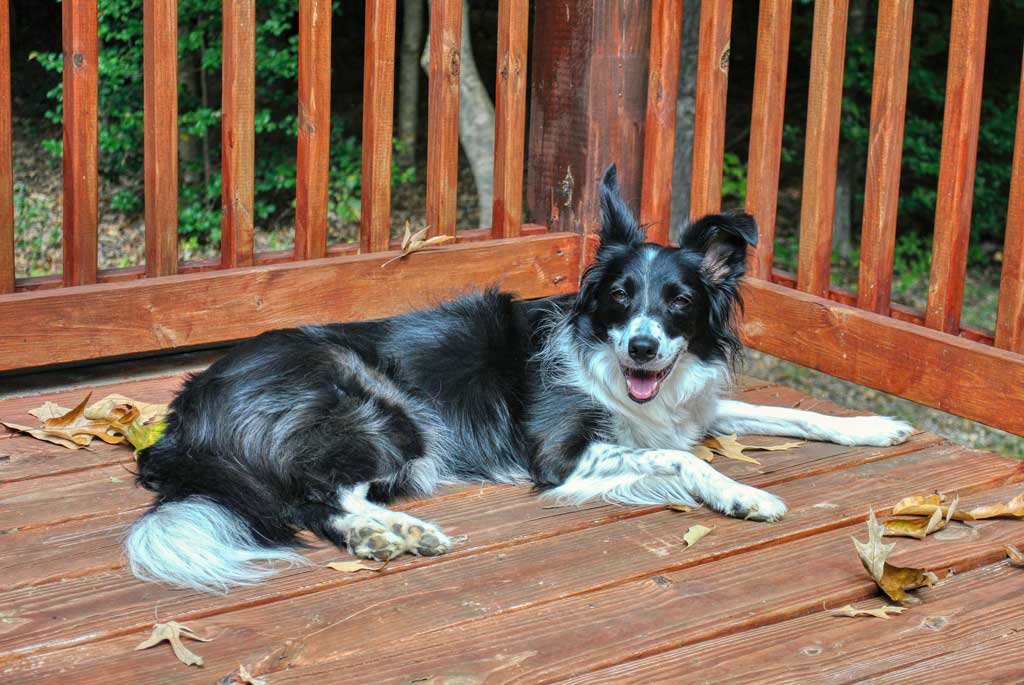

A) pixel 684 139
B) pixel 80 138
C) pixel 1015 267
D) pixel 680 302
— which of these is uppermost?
pixel 80 138

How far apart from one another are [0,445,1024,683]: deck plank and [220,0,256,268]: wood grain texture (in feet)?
5.65

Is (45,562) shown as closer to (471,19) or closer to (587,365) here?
(587,365)

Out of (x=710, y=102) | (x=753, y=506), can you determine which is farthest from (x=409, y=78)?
(x=753, y=506)

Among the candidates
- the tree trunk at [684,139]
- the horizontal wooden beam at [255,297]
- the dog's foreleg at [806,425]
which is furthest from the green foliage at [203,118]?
the dog's foreleg at [806,425]

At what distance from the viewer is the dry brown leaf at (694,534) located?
3305mm

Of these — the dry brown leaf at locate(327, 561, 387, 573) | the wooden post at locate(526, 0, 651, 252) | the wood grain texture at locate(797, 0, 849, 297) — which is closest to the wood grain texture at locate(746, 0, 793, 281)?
the wood grain texture at locate(797, 0, 849, 297)

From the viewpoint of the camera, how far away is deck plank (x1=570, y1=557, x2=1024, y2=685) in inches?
103

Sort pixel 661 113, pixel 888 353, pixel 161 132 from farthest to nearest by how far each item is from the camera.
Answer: pixel 661 113, pixel 888 353, pixel 161 132

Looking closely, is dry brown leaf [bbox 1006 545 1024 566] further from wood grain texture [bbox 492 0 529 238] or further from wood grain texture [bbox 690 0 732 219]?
wood grain texture [bbox 492 0 529 238]

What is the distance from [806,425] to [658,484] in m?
0.77

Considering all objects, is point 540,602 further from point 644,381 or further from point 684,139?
point 684,139

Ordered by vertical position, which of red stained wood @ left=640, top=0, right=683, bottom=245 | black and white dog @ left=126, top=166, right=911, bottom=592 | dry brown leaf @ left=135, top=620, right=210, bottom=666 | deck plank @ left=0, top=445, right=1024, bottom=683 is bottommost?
deck plank @ left=0, top=445, right=1024, bottom=683

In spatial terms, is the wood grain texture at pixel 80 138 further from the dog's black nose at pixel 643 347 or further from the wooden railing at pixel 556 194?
the dog's black nose at pixel 643 347

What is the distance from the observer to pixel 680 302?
12.3ft
